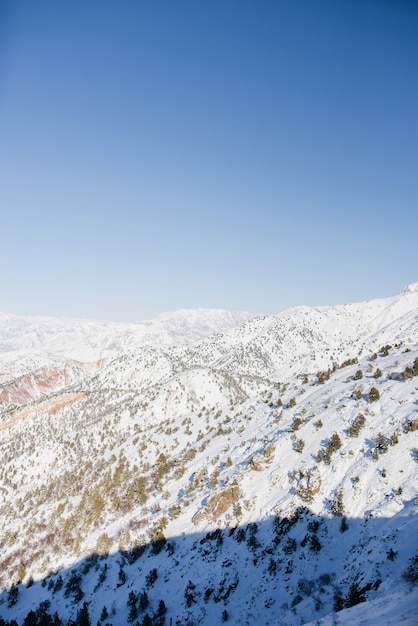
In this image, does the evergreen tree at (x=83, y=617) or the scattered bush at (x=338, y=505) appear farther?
the evergreen tree at (x=83, y=617)

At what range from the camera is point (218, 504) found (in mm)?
31734

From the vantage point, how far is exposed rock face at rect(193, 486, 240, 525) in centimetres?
3125

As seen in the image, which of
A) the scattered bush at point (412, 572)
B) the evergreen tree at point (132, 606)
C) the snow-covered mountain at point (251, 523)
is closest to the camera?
the scattered bush at point (412, 572)

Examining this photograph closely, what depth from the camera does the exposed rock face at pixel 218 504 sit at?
3125 centimetres

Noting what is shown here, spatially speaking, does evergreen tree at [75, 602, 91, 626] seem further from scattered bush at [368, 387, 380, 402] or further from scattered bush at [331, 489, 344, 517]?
scattered bush at [368, 387, 380, 402]

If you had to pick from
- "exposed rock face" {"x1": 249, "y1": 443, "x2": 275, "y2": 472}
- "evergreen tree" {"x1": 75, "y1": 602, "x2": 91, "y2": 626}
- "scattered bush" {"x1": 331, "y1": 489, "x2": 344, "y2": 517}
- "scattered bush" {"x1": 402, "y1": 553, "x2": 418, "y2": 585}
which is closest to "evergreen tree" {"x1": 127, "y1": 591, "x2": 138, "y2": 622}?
"evergreen tree" {"x1": 75, "y1": 602, "x2": 91, "y2": 626}

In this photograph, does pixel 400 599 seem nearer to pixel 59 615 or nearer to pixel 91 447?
pixel 59 615

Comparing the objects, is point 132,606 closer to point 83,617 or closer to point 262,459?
point 83,617

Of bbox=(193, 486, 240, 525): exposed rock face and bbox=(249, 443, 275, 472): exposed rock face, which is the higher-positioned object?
bbox=(249, 443, 275, 472): exposed rock face

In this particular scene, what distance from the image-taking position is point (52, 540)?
42.2m

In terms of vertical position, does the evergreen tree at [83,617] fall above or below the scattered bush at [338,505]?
below

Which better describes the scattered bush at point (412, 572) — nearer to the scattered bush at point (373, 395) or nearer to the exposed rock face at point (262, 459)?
the exposed rock face at point (262, 459)

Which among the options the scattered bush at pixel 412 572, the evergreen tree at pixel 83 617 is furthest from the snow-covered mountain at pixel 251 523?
the evergreen tree at pixel 83 617

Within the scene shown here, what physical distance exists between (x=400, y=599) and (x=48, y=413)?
151 meters
